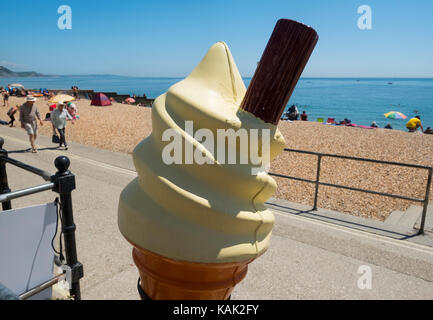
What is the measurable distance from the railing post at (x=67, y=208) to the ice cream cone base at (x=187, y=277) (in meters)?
1.12

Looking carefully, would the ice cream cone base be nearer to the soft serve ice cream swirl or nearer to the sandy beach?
the soft serve ice cream swirl

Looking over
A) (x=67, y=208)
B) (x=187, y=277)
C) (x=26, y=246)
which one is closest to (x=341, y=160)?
(x=67, y=208)

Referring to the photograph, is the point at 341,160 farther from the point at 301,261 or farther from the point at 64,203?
the point at 64,203

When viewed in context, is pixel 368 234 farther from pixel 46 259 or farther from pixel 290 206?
pixel 46 259

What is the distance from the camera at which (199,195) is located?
140cm

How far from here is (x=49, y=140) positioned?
1142cm

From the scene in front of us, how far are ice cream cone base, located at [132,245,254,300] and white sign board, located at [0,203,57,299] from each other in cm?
109

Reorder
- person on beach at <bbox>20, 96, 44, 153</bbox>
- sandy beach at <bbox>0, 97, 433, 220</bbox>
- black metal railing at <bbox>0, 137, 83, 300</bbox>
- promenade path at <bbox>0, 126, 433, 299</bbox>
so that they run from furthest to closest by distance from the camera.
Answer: person on beach at <bbox>20, 96, 44, 153</bbox>, sandy beach at <bbox>0, 97, 433, 220</bbox>, promenade path at <bbox>0, 126, 433, 299</bbox>, black metal railing at <bbox>0, 137, 83, 300</bbox>

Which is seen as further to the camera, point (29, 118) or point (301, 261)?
point (29, 118)

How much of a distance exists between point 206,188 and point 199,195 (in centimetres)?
5

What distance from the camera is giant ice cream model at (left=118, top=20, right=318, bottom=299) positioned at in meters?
1.35

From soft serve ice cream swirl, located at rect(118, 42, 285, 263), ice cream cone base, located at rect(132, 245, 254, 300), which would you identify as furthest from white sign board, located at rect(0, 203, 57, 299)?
ice cream cone base, located at rect(132, 245, 254, 300)
